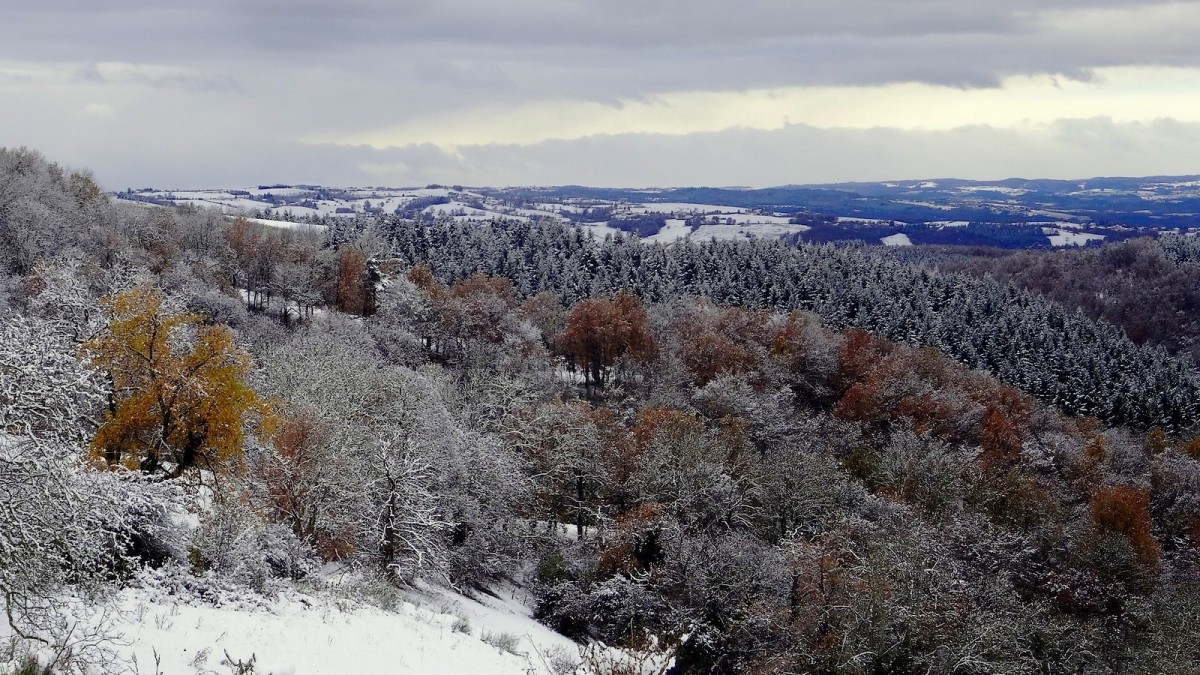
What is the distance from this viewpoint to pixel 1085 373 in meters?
84.7

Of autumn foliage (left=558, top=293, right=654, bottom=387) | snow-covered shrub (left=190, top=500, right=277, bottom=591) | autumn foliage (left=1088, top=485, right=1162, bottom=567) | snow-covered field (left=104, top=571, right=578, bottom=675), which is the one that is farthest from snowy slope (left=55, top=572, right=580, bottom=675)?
autumn foliage (left=558, top=293, right=654, bottom=387)

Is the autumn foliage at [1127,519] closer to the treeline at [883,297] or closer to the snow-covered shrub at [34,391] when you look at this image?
the treeline at [883,297]

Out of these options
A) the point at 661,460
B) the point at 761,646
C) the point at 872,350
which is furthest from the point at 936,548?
the point at 872,350

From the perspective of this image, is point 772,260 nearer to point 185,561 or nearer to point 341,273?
point 341,273

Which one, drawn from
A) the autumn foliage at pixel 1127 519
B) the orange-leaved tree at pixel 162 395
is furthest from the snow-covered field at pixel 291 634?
the autumn foliage at pixel 1127 519

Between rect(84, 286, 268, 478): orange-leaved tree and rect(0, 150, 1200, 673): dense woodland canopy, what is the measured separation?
0.12 m

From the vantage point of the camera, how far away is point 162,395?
23.9 metres

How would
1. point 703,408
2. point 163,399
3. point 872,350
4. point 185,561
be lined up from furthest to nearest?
1. point 872,350
2. point 703,408
3. point 163,399
4. point 185,561

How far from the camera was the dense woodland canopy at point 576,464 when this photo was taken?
60.2ft

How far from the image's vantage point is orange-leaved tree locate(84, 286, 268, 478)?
2373 centimetres

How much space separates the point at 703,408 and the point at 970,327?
51.4 meters

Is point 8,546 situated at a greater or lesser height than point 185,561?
greater

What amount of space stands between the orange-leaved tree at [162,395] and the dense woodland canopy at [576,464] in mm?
118

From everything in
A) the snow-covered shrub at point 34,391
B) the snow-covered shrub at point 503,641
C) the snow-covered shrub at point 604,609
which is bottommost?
the snow-covered shrub at point 604,609
